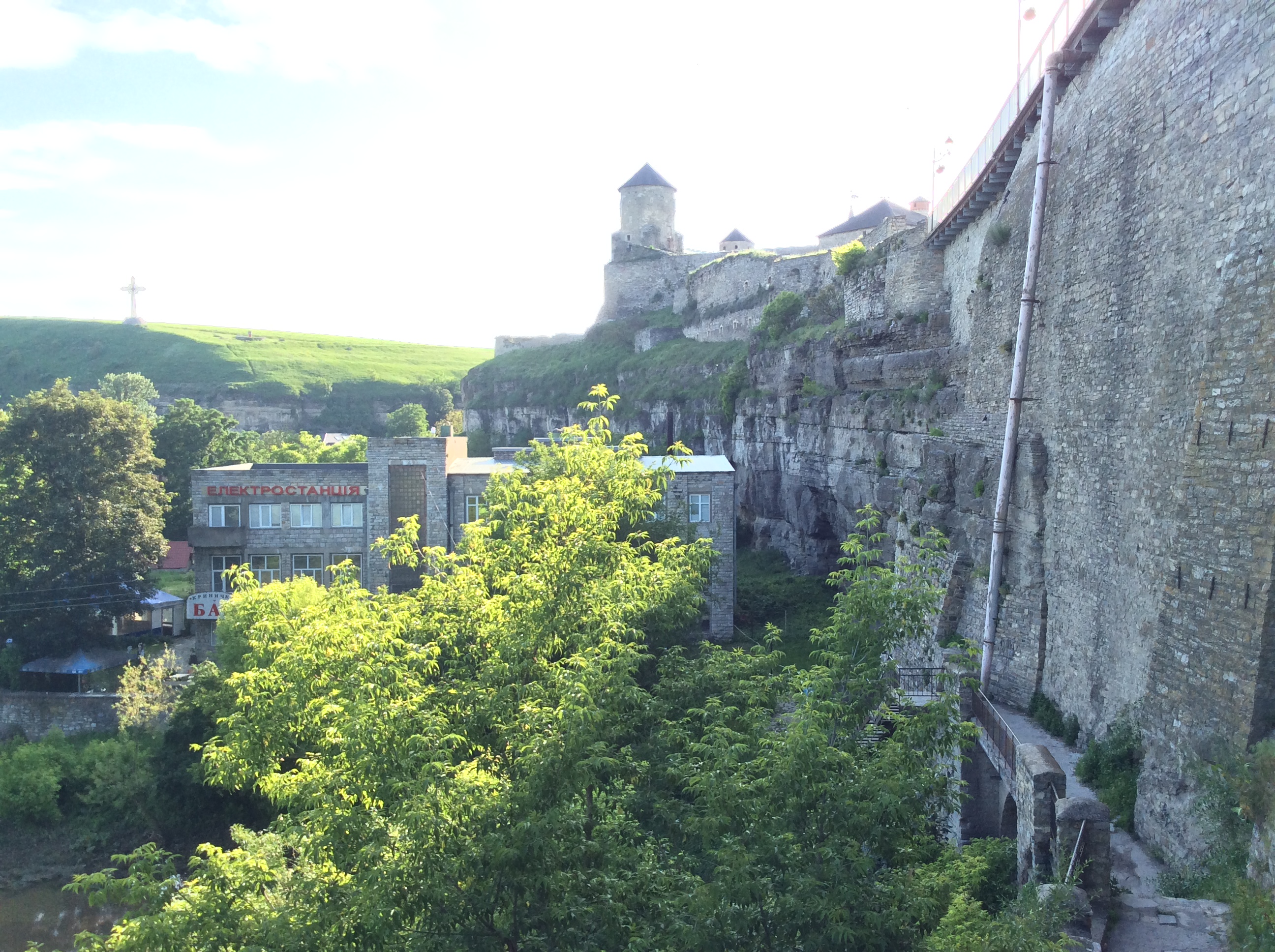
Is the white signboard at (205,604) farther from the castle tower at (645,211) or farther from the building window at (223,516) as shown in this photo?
the castle tower at (645,211)

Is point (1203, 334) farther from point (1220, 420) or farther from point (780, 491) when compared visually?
point (780, 491)

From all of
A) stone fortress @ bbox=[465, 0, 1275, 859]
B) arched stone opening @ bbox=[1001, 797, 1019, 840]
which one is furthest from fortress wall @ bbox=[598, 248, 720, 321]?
arched stone opening @ bbox=[1001, 797, 1019, 840]

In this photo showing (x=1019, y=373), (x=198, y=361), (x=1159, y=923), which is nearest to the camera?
(x=1159, y=923)

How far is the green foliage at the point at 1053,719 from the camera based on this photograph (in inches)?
533

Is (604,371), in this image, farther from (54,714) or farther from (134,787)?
(134,787)

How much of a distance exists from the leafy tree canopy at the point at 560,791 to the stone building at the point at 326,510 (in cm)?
1695

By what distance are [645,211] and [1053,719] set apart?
6048 centimetres

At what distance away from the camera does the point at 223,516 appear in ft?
99.2

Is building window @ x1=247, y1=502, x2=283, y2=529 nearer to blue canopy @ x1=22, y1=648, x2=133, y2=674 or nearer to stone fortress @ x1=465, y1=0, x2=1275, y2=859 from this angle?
blue canopy @ x1=22, y1=648, x2=133, y2=674

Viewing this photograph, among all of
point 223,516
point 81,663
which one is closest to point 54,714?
point 81,663

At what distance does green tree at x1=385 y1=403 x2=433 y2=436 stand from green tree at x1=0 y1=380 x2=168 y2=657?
34.9 m

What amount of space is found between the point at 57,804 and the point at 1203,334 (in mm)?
28654

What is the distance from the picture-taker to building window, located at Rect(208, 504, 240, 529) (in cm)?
3017

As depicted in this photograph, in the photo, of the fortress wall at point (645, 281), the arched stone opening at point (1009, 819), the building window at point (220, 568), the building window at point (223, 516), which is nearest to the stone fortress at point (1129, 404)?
the arched stone opening at point (1009, 819)
